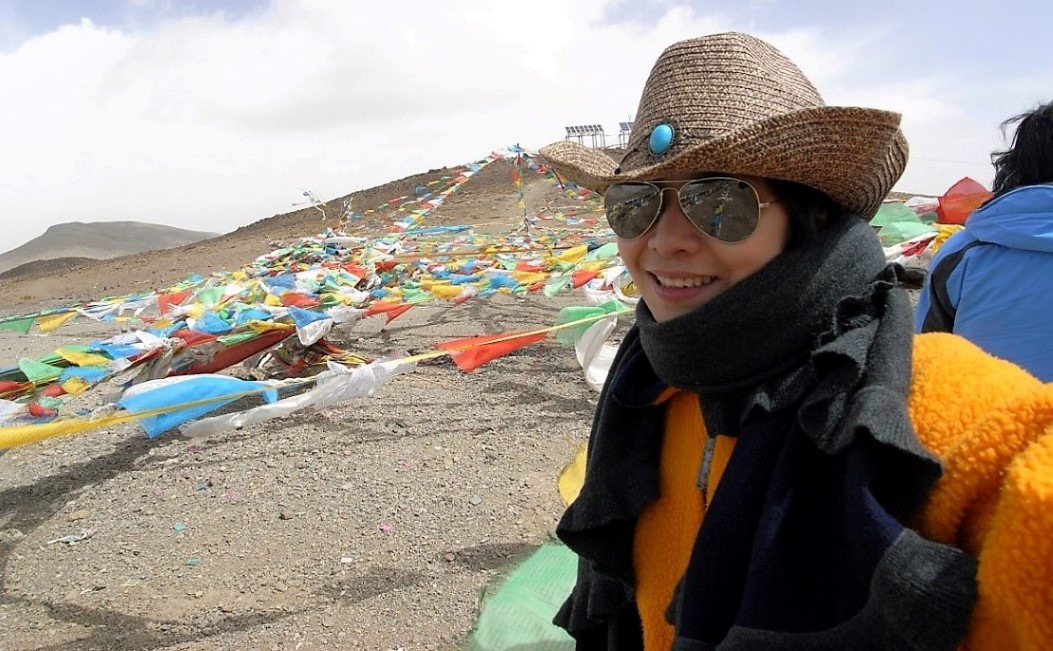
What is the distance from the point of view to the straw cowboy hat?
1052mm

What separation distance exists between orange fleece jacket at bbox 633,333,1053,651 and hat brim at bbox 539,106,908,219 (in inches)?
10.9

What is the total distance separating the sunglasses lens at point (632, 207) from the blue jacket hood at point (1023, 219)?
1510mm

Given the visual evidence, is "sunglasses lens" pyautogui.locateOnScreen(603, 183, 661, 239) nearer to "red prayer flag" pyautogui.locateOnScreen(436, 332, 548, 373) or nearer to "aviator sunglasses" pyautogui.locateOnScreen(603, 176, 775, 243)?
"aviator sunglasses" pyautogui.locateOnScreen(603, 176, 775, 243)

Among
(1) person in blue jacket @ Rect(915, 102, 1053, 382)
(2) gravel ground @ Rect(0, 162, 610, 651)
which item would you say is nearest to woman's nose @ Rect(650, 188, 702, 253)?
(1) person in blue jacket @ Rect(915, 102, 1053, 382)

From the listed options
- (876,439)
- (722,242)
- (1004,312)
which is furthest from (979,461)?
(1004,312)

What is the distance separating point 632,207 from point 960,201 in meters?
5.48

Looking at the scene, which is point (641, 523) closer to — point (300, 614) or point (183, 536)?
point (300, 614)

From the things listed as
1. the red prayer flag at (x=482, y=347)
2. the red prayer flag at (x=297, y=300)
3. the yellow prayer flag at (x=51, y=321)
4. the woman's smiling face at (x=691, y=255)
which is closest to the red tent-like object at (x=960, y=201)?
the red prayer flag at (x=482, y=347)

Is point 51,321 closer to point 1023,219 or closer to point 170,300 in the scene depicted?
point 170,300

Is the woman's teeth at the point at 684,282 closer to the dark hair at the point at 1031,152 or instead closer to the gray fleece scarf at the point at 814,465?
the gray fleece scarf at the point at 814,465

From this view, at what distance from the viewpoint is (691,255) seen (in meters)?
1.15

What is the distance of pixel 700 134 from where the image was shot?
1119 mm

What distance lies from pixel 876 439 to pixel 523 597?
2.46m

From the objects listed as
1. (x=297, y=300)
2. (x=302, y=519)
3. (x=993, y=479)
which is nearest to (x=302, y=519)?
(x=302, y=519)
